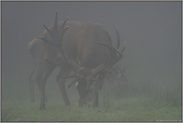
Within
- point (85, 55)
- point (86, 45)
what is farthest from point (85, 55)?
point (86, 45)

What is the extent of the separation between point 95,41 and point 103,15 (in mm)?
4909

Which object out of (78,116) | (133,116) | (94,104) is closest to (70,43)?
(94,104)

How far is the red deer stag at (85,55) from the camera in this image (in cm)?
326

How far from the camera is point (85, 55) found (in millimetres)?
3480

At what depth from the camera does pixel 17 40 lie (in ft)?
26.7

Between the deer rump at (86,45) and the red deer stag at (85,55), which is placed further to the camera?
the deer rump at (86,45)

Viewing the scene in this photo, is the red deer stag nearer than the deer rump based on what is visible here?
Yes

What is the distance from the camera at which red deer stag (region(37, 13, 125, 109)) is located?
326cm

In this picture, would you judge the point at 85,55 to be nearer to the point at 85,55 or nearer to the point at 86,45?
the point at 85,55

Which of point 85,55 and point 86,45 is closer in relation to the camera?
point 85,55

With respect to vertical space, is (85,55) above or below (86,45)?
below

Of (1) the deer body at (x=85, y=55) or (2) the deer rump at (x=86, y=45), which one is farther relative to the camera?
(2) the deer rump at (x=86, y=45)

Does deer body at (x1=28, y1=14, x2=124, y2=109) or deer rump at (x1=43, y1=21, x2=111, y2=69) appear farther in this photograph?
deer rump at (x1=43, y1=21, x2=111, y2=69)

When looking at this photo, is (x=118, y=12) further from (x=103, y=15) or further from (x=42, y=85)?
(x=42, y=85)
